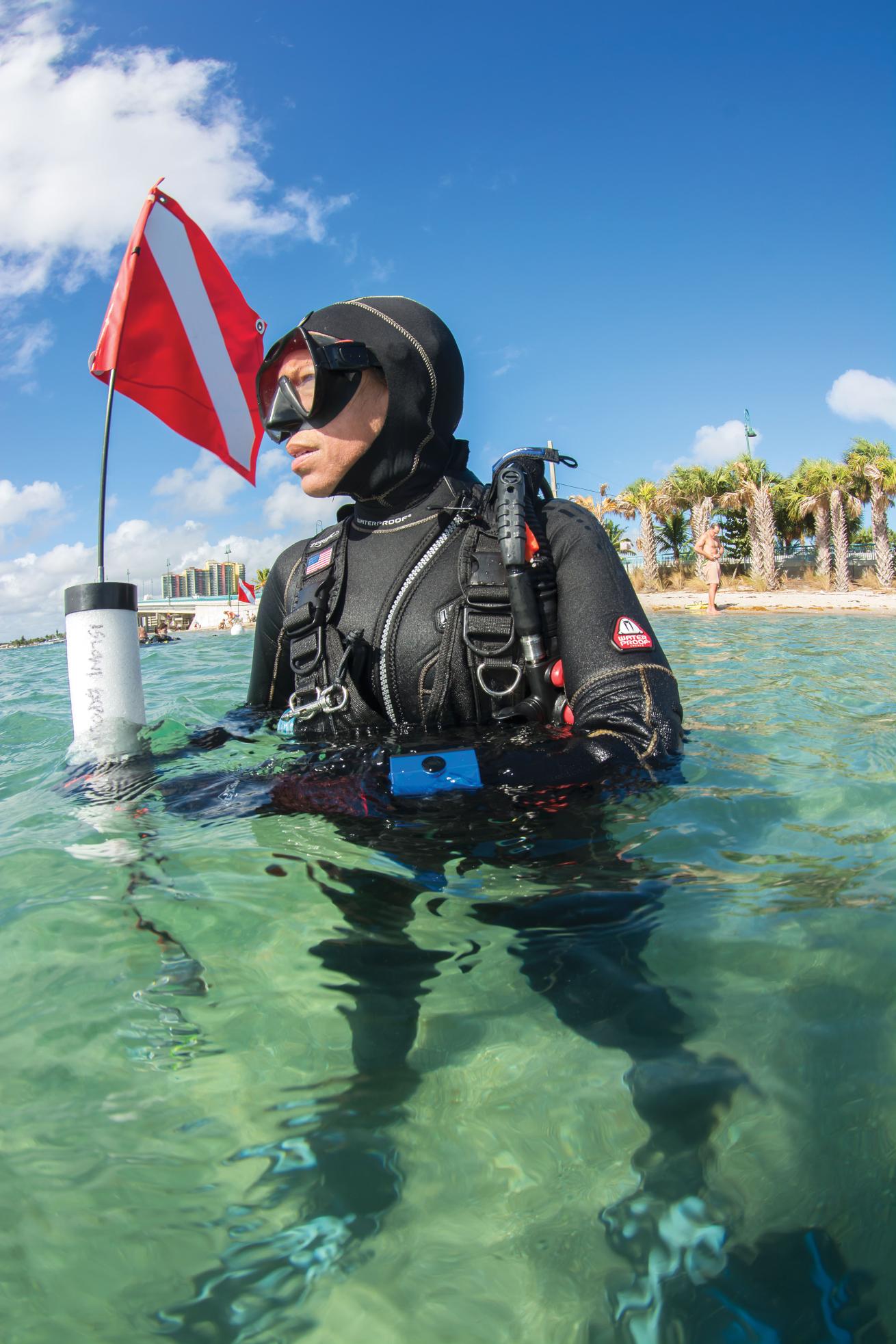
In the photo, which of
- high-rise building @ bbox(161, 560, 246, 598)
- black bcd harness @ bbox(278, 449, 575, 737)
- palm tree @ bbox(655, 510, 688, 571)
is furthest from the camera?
high-rise building @ bbox(161, 560, 246, 598)

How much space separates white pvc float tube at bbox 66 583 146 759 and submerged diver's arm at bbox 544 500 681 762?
4.34 ft

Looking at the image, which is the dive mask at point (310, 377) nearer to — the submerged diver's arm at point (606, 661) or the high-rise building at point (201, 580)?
the submerged diver's arm at point (606, 661)

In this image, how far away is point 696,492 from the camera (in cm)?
3719

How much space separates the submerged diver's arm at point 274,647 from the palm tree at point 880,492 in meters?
33.0

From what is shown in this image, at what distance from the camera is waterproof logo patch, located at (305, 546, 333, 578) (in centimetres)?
295

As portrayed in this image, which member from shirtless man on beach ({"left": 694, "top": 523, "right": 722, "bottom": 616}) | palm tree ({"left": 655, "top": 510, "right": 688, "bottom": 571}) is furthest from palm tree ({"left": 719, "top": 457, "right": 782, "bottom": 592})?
shirtless man on beach ({"left": 694, "top": 523, "right": 722, "bottom": 616})

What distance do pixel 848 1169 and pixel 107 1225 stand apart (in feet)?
3.34

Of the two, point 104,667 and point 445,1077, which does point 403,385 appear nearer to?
point 104,667

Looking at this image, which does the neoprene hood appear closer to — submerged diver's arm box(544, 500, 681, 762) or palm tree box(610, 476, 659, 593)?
submerged diver's arm box(544, 500, 681, 762)

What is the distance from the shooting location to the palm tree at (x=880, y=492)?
1226 inches

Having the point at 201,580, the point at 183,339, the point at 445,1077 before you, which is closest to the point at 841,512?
the point at 183,339

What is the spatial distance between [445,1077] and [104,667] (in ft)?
5.51

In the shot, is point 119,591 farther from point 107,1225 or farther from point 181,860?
point 107,1225

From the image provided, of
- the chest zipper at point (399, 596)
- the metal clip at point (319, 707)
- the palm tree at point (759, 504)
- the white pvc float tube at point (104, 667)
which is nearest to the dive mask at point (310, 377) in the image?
the chest zipper at point (399, 596)
